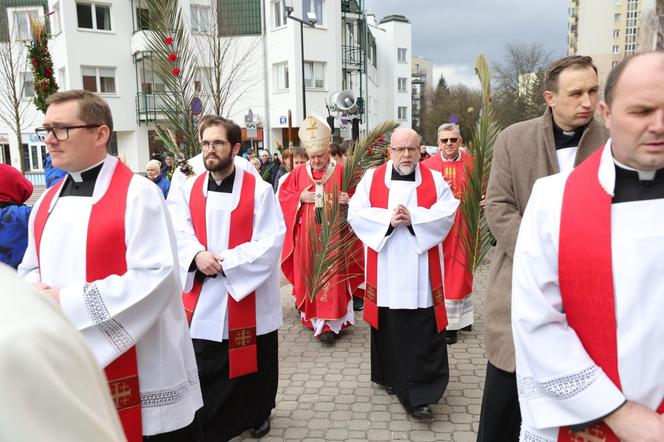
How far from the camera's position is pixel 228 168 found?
388 cm

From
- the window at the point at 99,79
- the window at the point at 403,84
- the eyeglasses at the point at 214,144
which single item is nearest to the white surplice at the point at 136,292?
the eyeglasses at the point at 214,144

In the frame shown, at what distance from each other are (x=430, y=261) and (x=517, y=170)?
1.73 metres

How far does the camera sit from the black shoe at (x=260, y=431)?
3.97 meters

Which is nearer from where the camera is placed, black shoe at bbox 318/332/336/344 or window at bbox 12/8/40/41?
black shoe at bbox 318/332/336/344

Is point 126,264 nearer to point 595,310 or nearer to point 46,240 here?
point 46,240

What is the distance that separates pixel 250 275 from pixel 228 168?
766 millimetres

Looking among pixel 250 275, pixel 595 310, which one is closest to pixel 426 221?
pixel 250 275

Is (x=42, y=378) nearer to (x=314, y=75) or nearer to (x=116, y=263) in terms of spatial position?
(x=116, y=263)

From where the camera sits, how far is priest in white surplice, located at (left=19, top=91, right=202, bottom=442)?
7.98ft

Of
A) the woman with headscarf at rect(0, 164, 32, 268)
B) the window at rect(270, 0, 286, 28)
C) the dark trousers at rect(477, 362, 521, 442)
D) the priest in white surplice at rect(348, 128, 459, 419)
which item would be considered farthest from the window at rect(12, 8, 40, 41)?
the dark trousers at rect(477, 362, 521, 442)

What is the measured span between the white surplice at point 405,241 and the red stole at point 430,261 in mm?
46

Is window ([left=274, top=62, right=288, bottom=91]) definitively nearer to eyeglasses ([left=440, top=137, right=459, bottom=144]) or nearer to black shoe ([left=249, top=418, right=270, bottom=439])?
eyeglasses ([left=440, top=137, right=459, bottom=144])

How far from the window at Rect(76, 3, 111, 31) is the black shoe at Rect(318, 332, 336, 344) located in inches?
1041

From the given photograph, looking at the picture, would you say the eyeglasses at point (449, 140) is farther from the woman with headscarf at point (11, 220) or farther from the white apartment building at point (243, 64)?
the white apartment building at point (243, 64)
